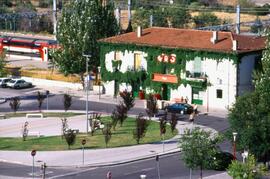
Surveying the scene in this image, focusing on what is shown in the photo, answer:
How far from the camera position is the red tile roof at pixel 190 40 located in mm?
77625

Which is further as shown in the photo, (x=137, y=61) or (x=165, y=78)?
(x=137, y=61)

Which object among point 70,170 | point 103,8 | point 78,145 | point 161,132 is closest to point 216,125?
point 161,132

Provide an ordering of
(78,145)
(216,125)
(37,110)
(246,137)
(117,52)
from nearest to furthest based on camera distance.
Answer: (246,137)
(78,145)
(216,125)
(37,110)
(117,52)

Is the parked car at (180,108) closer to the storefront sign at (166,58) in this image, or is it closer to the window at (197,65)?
the window at (197,65)

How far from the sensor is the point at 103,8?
88562mm

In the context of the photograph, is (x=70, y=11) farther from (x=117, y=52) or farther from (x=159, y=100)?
(x=159, y=100)

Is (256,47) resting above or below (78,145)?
above

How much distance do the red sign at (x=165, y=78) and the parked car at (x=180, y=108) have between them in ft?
18.7

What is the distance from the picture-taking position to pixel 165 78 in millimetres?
80562

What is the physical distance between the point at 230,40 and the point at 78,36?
56.8ft

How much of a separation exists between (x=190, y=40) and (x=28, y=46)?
3780 centimetres

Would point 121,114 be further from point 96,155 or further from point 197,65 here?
point 197,65

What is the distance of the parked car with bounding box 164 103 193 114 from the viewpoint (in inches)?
2908

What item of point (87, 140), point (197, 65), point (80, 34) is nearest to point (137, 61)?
point (197, 65)
